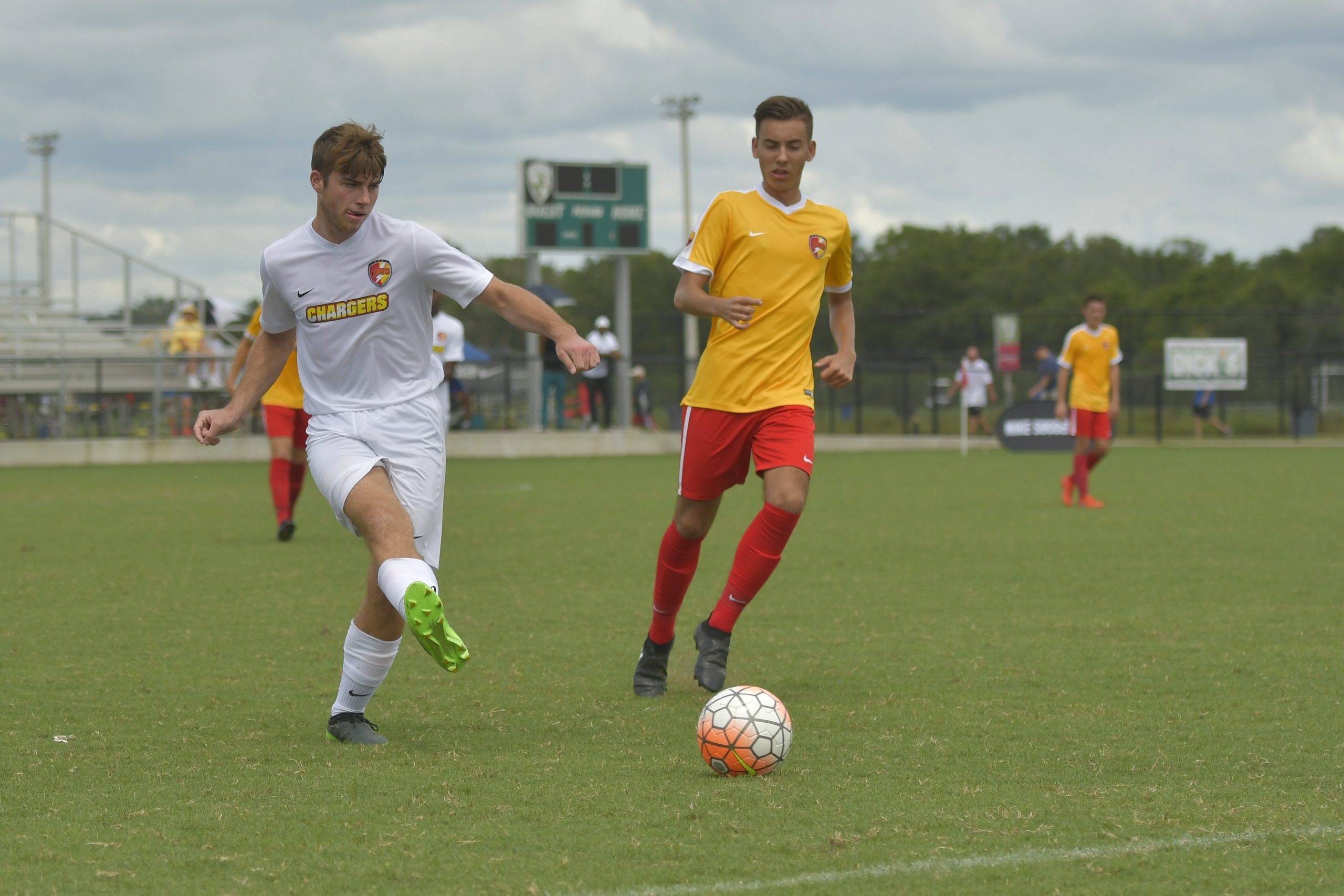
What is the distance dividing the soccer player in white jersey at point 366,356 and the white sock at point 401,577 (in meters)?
0.10

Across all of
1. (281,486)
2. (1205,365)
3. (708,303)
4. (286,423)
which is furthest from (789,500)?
(1205,365)

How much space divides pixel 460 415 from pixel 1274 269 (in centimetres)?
3572

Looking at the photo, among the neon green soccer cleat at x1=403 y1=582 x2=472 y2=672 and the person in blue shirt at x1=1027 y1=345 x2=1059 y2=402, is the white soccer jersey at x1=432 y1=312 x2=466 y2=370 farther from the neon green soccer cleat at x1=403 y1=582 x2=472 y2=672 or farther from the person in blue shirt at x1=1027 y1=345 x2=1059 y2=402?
the person in blue shirt at x1=1027 y1=345 x2=1059 y2=402

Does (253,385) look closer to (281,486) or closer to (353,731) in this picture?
(353,731)

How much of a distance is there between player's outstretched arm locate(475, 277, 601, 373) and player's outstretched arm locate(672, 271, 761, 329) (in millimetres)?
810

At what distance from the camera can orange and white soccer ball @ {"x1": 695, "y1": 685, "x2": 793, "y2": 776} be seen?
4.32 m

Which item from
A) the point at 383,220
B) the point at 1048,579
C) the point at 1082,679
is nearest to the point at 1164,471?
the point at 1048,579

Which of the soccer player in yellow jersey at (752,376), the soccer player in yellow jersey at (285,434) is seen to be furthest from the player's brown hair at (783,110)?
the soccer player in yellow jersey at (285,434)

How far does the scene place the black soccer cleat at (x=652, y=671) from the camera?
571cm

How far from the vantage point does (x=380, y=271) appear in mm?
4727

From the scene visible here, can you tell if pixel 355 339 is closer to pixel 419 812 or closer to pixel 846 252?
pixel 419 812

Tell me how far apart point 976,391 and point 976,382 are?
0.27 metres

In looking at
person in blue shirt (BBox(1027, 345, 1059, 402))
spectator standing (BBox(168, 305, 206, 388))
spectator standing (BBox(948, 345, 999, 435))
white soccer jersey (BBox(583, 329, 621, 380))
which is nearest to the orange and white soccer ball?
white soccer jersey (BBox(583, 329, 621, 380))

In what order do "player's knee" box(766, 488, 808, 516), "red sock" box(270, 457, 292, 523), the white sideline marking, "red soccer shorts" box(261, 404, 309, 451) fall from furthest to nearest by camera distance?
1. "red sock" box(270, 457, 292, 523)
2. "red soccer shorts" box(261, 404, 309, 451)
3. "player's knee" box(766, 488, 808, 516)
4. the white sideline marking
